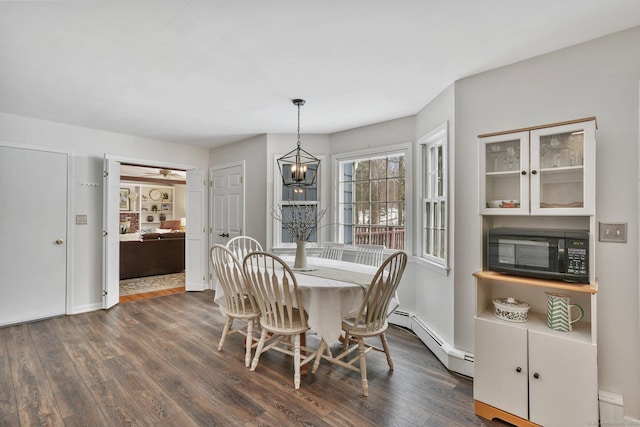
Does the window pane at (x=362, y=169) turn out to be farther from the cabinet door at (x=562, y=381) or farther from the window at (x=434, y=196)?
the cabinet door at (x=562, y=381)

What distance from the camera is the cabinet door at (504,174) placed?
6.72 feet

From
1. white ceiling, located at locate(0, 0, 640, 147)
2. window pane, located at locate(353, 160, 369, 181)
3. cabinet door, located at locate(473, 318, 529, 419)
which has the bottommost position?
cabinet door, located at locate(473, 318, 529, 419)

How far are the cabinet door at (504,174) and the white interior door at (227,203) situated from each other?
3.60 metres

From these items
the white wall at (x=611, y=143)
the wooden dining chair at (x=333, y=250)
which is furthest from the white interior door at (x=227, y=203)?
the white wall at (x=611, y=143)

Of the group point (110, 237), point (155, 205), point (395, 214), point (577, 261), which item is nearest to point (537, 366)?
point (577, 261)

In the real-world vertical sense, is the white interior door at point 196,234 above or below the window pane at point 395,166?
below

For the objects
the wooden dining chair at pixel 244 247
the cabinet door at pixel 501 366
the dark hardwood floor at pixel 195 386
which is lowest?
the dark hardwood floor at pixel 195 386

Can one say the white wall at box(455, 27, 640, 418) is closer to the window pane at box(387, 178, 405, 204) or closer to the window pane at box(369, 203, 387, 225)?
the window pane at box(387, 178, 405, 204)

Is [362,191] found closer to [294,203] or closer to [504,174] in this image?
[294,203]

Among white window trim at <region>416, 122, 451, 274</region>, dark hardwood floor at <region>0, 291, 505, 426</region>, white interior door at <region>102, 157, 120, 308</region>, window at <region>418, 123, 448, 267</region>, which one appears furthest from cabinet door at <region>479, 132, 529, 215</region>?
white interior door at <region>102, 157, 120, 308</region>

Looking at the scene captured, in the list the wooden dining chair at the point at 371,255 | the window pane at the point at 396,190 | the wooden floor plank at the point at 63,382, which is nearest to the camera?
the wooden floor plank at the point at 63,382

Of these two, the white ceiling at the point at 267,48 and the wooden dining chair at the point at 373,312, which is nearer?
the white ceiling at the point at 267,48

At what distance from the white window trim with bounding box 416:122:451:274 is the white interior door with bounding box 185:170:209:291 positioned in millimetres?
3709

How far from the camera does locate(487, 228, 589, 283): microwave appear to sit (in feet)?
6.03
